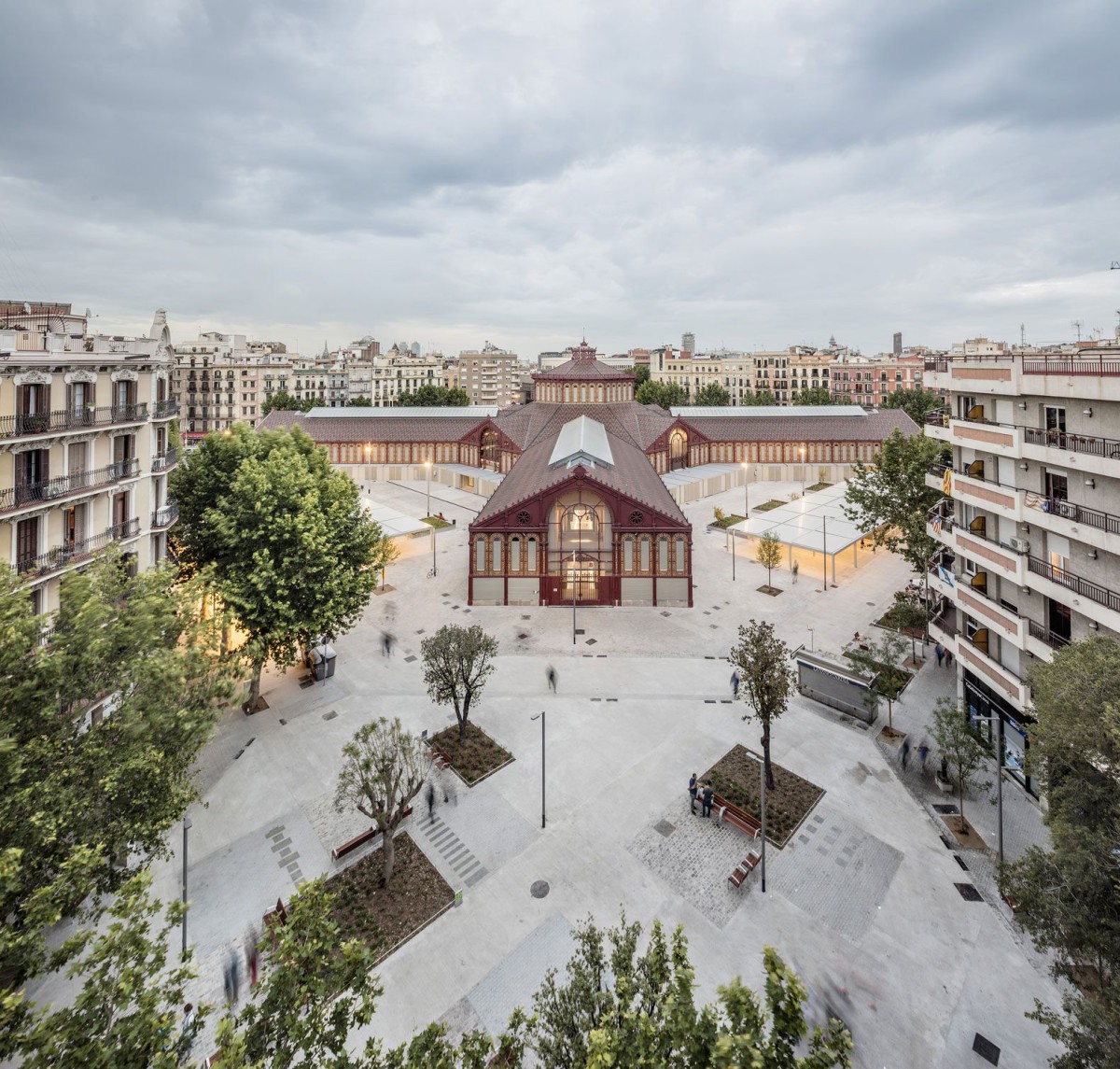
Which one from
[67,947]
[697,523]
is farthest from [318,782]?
[697,523]

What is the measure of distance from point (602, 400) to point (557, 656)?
177 ft

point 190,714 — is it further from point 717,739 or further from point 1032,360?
point 1032,360

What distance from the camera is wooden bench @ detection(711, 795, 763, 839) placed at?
20719mm

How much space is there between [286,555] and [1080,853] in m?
27.0

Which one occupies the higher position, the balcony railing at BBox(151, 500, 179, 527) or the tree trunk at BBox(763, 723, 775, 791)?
the balcony railing at BBox(151, 500, 179, 527)

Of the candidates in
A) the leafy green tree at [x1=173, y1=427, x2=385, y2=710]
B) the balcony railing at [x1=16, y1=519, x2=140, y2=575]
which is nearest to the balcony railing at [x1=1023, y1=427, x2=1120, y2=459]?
the leafy green tree at [x1=173, y1=427, x2=385, y2=710]

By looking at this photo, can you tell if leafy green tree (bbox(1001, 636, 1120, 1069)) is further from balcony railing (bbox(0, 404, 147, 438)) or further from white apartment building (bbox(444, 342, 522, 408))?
white apartment building (bbox(444, 342, 522, 408))

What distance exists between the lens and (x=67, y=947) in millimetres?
9711

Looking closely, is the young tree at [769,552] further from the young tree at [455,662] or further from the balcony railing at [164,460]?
the balcony railing at [164,460]

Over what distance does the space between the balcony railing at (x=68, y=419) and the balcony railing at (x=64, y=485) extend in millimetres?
2094

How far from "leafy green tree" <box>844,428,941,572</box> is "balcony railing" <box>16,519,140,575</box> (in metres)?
40.6

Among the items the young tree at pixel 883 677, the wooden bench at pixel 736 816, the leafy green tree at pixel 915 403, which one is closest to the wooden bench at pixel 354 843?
the wooden bench at pixel 736 816

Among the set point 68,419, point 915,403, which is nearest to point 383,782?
point 68,419

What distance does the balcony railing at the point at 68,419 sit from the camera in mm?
23641
